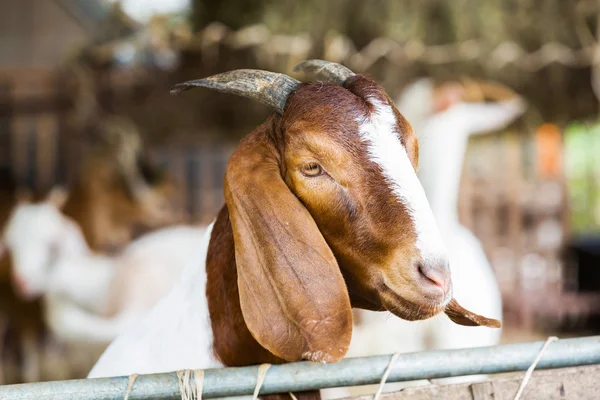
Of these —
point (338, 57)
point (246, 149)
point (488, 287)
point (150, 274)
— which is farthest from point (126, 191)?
point (246, 149)

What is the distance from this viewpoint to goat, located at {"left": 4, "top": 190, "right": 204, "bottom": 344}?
4461 mm

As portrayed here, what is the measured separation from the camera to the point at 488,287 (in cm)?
Answer: 358

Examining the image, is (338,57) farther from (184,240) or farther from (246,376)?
(246,376)

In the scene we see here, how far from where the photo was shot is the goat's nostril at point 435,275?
133 cm

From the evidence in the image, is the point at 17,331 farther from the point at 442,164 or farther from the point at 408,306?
the point at 408,306

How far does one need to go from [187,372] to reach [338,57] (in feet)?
13.1

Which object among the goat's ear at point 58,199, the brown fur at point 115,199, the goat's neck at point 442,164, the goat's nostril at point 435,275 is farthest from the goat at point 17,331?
the goat's nostril at point 435,275

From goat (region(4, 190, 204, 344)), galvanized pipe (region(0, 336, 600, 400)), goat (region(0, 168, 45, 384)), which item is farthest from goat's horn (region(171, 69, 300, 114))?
goat (region(0, 168, 45, 384))

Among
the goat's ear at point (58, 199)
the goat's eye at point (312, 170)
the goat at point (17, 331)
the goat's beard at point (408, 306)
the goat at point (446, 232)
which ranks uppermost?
the goat's eye at point (312, 170)

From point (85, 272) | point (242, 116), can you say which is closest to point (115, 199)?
point (242, 116)

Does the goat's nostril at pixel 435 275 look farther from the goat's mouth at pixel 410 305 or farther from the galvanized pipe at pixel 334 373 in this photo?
the galvanized pipe at pixel 334 373

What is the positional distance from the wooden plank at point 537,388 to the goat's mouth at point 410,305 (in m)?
0.16

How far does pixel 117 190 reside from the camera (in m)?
6.50

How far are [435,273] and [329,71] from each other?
0.63 meters
